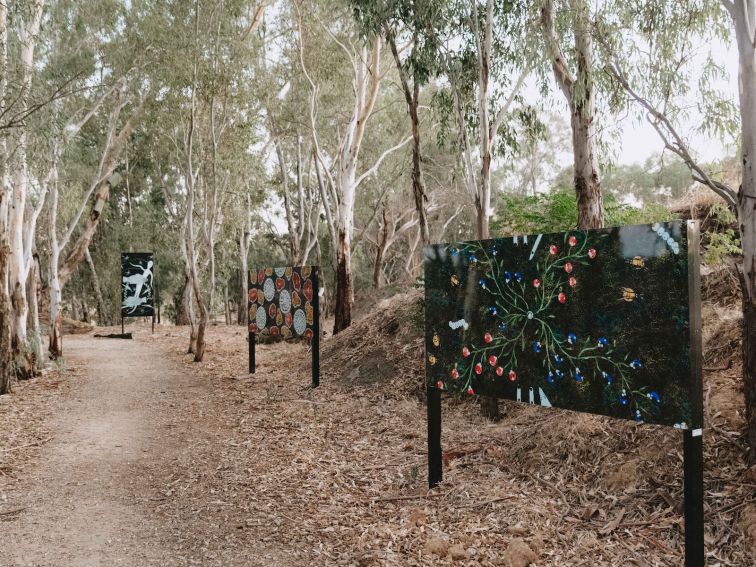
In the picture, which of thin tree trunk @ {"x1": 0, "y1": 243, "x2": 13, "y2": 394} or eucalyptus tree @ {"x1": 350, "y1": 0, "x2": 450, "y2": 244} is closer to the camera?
eucalyptus tree @ {"x1": 350, "y1": 0, "x2": 450, "y2": 244}

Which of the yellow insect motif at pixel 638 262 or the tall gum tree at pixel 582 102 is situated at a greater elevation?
the tall gum tree at pixel 582 102

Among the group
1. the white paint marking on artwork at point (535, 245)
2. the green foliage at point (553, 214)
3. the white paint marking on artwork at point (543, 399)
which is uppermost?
the green foliage at point (553, 214)

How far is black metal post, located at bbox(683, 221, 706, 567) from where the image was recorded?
3230 millimetres

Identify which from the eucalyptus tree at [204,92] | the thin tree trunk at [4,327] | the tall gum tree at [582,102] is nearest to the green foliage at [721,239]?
the tall gum tree at [582,102]

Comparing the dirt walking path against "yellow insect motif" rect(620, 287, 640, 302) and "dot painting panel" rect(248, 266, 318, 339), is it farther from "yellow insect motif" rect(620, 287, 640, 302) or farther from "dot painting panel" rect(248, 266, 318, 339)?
"yellow insect motif" rect(620, 287, 640, 302)

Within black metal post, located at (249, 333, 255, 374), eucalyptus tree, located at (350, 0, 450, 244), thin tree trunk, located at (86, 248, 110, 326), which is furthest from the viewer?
thin tree trunk, located at (86, 248, 110, 326)

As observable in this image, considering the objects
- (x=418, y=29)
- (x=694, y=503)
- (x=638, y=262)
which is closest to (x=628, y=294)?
(x=638, y=262)

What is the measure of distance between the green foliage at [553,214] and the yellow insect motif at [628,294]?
4875 millimetres

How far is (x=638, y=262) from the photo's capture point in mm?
3488

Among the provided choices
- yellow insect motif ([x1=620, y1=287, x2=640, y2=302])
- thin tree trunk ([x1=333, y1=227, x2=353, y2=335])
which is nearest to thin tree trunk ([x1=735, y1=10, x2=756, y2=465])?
yellow insect motif ([x1=620, y1=287, x2=640, y2=302])

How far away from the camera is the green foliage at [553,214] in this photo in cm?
843

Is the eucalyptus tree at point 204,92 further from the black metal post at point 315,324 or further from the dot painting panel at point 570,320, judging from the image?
the dot painting panel at point 570,320

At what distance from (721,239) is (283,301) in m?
6.66

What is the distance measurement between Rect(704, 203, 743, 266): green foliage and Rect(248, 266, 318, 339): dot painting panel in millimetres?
5601
